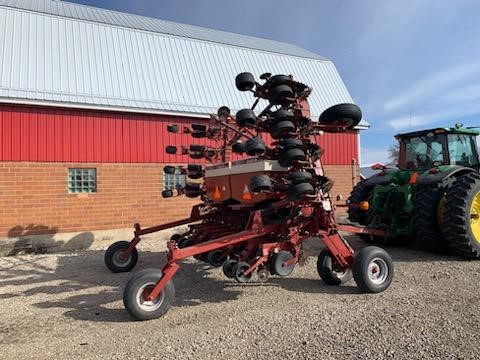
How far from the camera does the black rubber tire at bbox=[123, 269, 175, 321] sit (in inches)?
187

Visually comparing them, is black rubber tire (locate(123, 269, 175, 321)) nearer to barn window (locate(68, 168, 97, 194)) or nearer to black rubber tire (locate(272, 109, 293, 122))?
black rubber tire (locate(272, 109, 293, 122))

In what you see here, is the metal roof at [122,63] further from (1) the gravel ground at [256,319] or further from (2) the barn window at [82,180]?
(1) the gravel ground at [256,319]

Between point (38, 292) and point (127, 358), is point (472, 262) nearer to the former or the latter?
point (127, 358)

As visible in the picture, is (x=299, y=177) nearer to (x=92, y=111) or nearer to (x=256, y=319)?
(x=256, y=319)

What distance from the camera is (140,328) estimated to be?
180 inches

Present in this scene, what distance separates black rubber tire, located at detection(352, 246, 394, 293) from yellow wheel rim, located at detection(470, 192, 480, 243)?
273 centimetres

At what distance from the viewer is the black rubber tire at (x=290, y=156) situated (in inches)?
208

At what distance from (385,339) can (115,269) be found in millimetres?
5112

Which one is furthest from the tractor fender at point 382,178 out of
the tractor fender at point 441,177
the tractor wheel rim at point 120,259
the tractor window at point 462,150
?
the tractor wheel rim at point 120,259

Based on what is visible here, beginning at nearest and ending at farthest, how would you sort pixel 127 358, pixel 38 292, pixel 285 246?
1. pixel 127 358
2. pixel 285 246
3. pixel 38 292

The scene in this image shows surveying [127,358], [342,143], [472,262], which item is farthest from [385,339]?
[342,143]

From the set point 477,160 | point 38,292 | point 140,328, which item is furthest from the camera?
point 477,160

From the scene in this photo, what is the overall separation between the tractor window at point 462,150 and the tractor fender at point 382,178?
1173mm

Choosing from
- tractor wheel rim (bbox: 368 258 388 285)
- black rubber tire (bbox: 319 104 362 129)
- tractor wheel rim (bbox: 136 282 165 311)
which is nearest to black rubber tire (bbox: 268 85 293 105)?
black rubber tire (bbox: 319 104 362 129)
